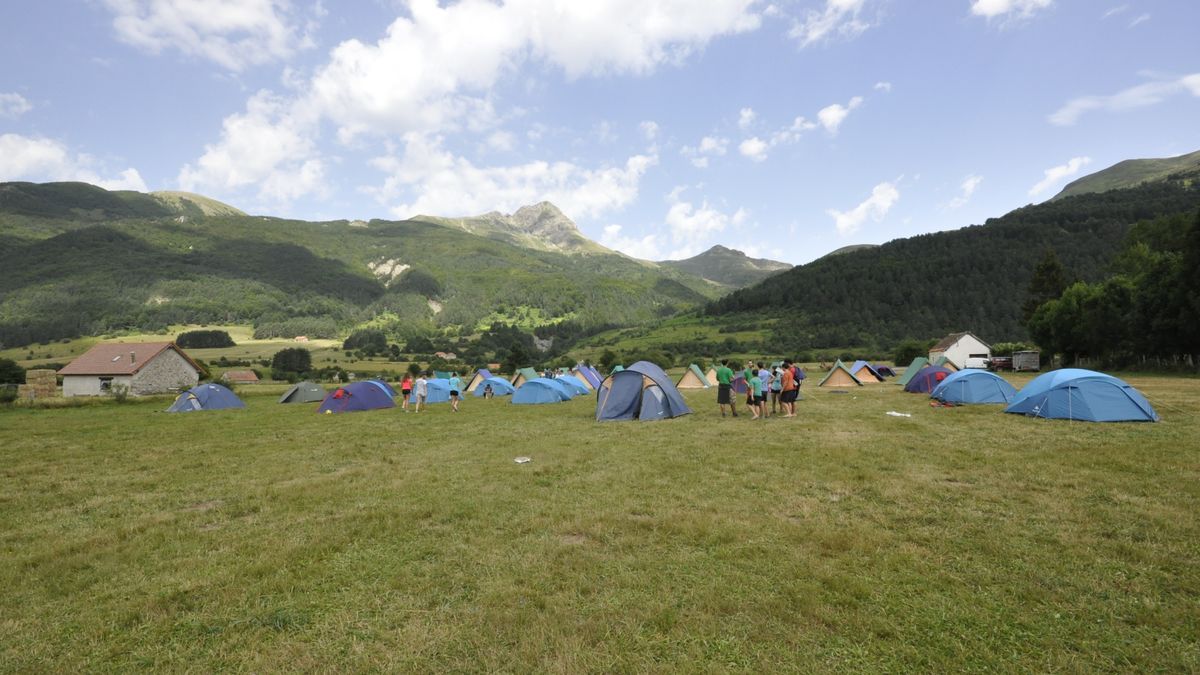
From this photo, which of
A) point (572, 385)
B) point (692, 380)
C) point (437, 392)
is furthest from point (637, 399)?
point (692, 380)

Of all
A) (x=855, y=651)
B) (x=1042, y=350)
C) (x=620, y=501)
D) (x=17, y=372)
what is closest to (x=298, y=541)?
(x=620, y=501)

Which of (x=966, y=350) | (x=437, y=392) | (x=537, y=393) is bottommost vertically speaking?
(x=437, y=392)

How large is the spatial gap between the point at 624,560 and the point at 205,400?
103 feet

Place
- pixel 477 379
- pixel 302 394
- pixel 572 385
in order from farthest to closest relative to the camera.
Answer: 1. pixel 477 379
2. pixel 572 385
3. pixel 302 394

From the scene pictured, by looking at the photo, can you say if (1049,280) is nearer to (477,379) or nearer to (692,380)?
(692,380)

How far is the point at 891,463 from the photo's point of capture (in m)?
10.9

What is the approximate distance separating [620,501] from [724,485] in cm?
210

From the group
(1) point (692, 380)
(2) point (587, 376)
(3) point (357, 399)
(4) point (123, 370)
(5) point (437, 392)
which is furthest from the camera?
(4) point (123, 370)

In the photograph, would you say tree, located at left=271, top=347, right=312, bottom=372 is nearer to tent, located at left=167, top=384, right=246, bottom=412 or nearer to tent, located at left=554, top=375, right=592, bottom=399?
tent, located at left=167, top=384, right=246, bottom=412

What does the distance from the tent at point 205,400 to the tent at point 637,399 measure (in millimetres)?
23358

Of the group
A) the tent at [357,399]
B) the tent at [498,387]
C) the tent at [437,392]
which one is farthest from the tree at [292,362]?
the tent at [357,399]

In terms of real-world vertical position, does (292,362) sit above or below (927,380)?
above

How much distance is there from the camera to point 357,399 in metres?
26.0

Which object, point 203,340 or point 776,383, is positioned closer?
point 776,383
